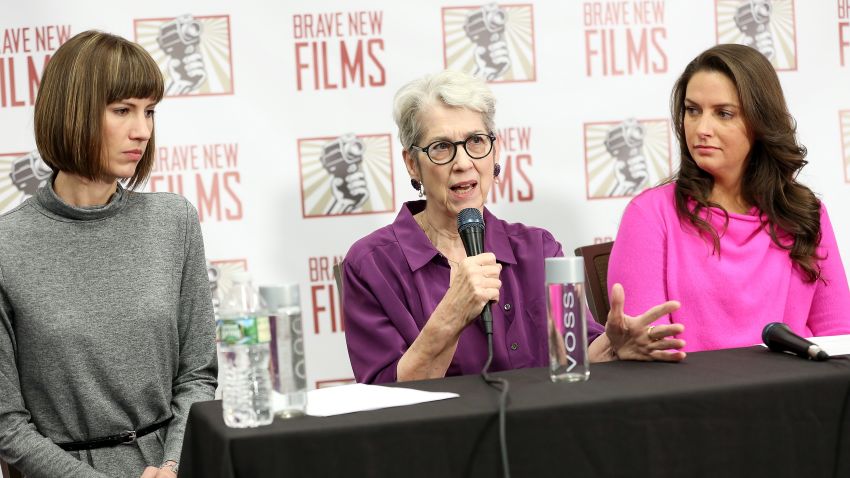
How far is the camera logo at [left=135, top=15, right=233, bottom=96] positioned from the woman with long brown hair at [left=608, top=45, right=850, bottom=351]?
1.33m

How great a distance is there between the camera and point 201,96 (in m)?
2.91

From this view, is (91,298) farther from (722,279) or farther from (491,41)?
(491,41)

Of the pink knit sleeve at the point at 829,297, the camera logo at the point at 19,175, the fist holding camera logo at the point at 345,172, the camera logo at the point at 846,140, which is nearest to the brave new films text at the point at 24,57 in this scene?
the camera logo at the point at 19,175

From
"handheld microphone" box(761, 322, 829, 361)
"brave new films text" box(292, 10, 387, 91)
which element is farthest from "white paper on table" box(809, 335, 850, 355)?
"brave new films text" box(292, 10, 387, 91)

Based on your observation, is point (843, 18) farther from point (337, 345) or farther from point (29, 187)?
point (29, 187)

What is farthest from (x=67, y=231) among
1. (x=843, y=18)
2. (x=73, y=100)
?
(x=843, y=18)

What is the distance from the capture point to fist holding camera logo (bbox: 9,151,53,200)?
284cm

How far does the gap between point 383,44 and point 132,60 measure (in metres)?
1.10

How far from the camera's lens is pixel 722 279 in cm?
231

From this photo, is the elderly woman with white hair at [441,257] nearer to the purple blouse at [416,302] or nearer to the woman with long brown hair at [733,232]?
the purple blouse at [416,302]

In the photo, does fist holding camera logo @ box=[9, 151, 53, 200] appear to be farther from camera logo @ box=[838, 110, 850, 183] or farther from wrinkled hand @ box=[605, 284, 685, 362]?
camera logo @ box=[838, 110, 850, 183]

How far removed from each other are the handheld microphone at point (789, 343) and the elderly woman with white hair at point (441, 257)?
0.46 m

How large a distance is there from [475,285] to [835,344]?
657 millimetres

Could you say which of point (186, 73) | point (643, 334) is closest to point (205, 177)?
point (186, 73)
